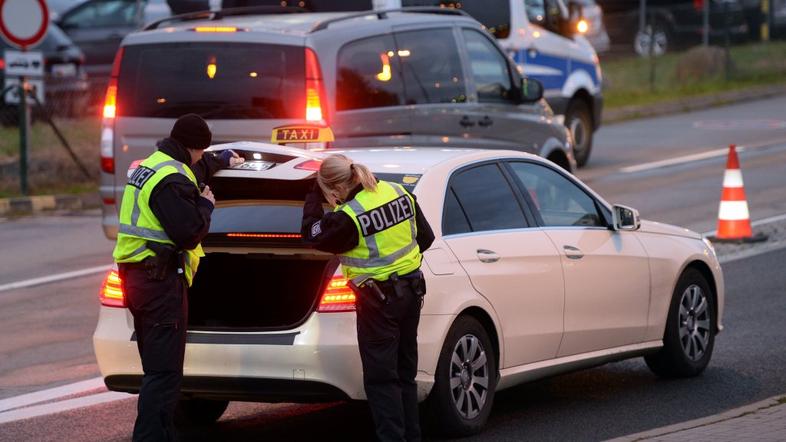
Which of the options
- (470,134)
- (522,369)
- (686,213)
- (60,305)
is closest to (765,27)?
(686,213)

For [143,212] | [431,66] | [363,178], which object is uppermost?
[363,178]

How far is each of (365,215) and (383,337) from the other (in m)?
0.54

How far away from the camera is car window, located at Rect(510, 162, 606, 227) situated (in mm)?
8898

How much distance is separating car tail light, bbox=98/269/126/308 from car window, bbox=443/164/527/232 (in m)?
1.69

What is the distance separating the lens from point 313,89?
12.2 metres

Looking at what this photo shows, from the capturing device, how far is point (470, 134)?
1385 cm

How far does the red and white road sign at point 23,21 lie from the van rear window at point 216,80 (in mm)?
5790

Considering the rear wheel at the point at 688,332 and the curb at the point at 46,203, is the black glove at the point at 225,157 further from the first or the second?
the curb at the point at 46,203

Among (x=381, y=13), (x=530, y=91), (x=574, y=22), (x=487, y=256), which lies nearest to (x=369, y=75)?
(x=381, y=13)

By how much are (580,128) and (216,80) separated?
995cm

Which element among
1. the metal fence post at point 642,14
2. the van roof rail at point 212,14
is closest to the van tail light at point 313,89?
the van roof rail at point 212,14

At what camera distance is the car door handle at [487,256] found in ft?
26.6

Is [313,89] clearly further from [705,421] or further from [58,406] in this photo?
[705,421]

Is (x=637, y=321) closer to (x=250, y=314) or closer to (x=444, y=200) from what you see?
(x=444, y=200)
